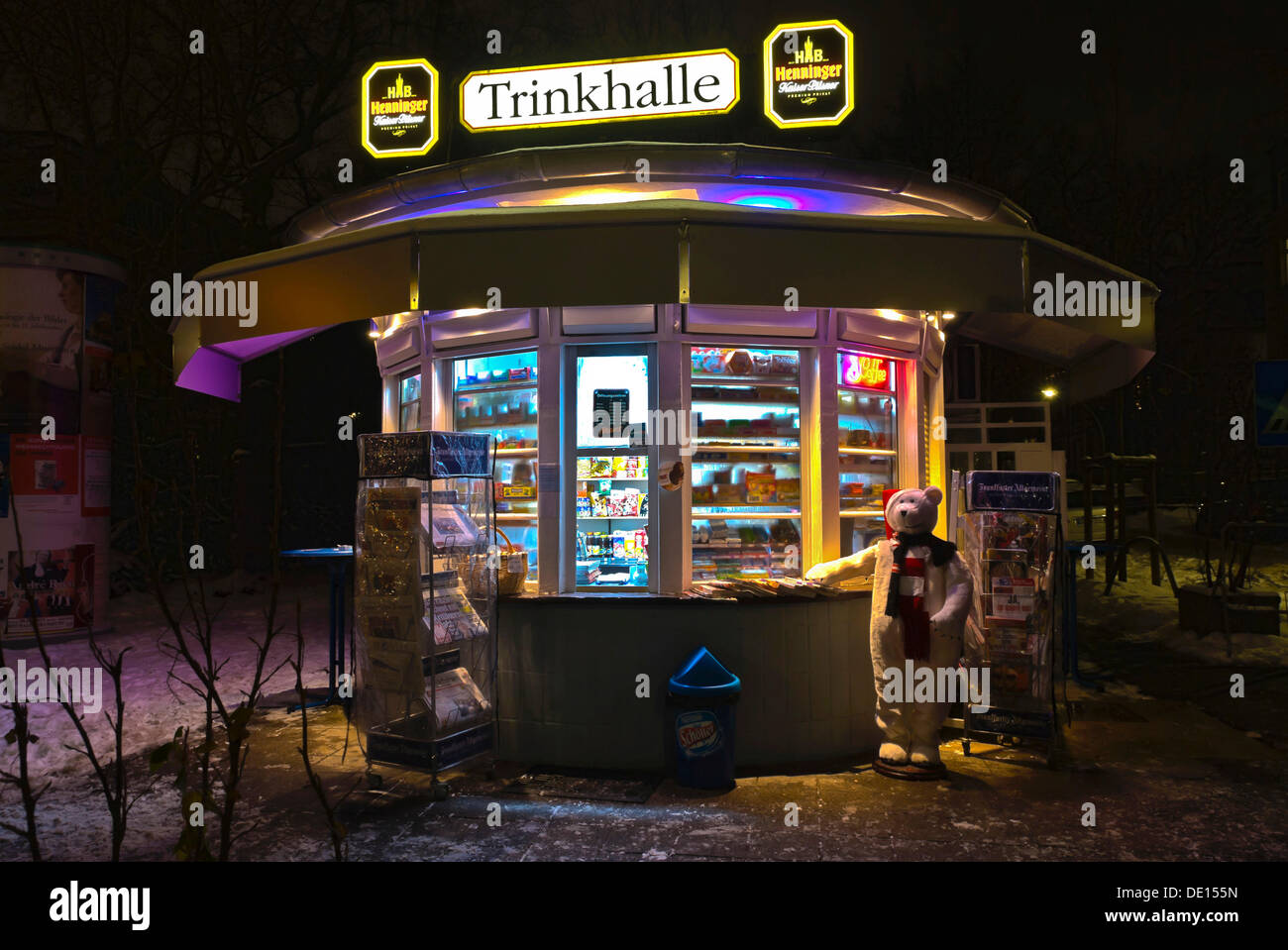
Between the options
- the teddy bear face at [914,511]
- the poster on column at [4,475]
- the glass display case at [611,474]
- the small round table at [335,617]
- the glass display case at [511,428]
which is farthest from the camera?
the poster on column at [4,475]

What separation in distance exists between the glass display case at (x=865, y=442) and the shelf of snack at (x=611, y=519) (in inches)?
69.0

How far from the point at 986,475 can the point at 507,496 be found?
12.7 feet

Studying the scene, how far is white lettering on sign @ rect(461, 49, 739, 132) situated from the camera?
705 centimetres

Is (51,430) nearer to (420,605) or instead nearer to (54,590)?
(54,590)

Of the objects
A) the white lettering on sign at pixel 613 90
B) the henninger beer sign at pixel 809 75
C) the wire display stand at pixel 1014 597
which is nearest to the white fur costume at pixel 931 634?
the wire display stand at pixel 1014 597

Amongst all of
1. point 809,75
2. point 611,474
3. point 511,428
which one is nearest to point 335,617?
point 511,428

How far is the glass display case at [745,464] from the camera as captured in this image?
23.2 feet

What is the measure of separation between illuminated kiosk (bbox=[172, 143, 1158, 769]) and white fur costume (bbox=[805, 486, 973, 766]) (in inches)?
11.1

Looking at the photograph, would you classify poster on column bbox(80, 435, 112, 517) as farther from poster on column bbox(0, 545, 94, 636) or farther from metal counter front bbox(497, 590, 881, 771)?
metal counter front bbox(497, 590, 881, 771)

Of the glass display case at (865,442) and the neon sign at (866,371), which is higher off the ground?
the neon sign at (866,371)

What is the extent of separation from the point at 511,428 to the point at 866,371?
3.12m

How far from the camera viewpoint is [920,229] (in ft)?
18.6

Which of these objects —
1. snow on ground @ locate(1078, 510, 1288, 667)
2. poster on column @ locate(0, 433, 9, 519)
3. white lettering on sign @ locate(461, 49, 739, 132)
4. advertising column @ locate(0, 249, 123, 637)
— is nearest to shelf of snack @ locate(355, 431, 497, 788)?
white lettering on sign @ locate(461, 49, 739, 132)

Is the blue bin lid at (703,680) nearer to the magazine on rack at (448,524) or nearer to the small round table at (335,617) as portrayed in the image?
the magazine on rack at (448,524)
